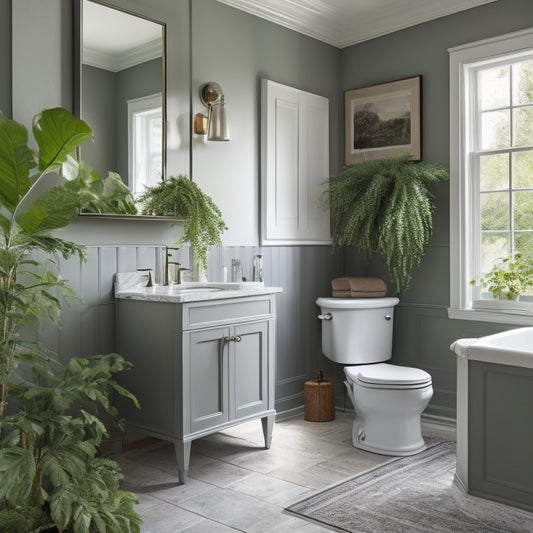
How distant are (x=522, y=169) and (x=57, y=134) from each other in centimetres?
279

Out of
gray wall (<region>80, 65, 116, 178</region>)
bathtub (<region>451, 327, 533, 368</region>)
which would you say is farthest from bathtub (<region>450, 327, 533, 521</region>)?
gray wall (<region>80, 65, 116, 178</region>)

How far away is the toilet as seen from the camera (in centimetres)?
340

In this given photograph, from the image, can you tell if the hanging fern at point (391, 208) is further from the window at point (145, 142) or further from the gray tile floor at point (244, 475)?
the window at point (145, 142)

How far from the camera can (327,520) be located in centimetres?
260

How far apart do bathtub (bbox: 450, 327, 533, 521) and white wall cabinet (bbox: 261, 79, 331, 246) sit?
175 centimetres

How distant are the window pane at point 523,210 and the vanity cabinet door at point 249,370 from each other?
1.73 m

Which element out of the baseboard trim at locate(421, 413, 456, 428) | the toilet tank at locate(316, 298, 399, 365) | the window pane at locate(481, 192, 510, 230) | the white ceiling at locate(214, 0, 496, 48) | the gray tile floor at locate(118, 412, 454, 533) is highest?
the white ceiling at locate(214, 0, 496, 48)

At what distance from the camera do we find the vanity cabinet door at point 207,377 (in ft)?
9.95

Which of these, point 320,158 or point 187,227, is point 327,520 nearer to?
point 187,227

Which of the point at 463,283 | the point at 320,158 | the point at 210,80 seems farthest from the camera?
the point at 320,158

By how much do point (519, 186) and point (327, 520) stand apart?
7.88ft

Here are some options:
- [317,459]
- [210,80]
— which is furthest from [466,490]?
[210,80]

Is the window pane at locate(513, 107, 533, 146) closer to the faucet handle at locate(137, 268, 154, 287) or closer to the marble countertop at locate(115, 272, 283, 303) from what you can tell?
the marble countertop at locate(115, 272, 283, 303)

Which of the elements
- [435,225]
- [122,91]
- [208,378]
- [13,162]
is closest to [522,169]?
[435,225]
